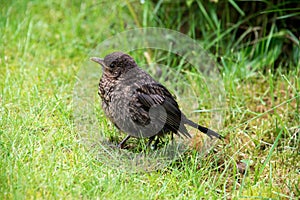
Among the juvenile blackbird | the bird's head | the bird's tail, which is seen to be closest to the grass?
the bird's tail

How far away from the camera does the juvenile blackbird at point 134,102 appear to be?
3396mm

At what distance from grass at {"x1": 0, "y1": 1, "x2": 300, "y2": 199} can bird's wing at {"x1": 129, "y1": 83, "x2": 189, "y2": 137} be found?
265 mm

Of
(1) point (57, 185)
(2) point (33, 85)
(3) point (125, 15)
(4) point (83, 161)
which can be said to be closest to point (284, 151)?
(4) point (83, 161)

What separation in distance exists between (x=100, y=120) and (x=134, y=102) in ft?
1.59

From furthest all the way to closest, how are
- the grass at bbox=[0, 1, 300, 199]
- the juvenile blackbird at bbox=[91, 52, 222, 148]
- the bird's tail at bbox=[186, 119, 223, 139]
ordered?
the bird's tail at bbox=[186, 119, 223, 139]
the juvenile blackbird at bbox=[91, 52, 222, 148]
the grass at bbox=[0, 1, 300, 199]

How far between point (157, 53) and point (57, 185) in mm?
2392

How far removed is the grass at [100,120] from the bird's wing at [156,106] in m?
0.26

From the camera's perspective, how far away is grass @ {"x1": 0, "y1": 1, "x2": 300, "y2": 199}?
313 centimetres

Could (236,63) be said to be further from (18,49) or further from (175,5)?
(18,49)

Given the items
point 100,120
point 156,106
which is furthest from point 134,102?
point 100,120

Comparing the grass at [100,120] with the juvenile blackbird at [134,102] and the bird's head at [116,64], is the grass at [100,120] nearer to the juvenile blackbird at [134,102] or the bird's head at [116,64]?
the juvenile blackbird at [134,102]

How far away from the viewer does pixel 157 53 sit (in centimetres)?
509

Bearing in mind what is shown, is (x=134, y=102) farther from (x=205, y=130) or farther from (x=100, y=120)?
(x=205, y=130)

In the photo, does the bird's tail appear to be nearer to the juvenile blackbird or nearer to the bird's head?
the juvenile blackbird
